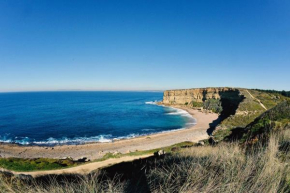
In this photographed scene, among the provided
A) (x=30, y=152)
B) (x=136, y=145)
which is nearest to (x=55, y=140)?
(x=30, y=152)

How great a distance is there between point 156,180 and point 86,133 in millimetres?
39996

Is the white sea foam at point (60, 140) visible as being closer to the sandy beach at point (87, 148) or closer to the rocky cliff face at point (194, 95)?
the sandy beach at point (87, 148)

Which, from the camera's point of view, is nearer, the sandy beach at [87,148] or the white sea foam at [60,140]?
the sandy beach at [87,148]

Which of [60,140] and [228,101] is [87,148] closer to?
[60,140]

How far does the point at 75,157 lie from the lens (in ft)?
86.3

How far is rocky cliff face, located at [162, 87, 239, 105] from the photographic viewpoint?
79.1 meters

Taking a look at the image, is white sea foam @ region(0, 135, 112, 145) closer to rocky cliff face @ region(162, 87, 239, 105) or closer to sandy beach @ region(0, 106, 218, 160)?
sandy beach @ region(0, 106, 218, 160)

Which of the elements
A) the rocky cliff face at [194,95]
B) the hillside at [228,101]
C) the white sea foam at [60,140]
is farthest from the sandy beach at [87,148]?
the rocky cliff face at [194,95]

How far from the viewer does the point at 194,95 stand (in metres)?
89.7

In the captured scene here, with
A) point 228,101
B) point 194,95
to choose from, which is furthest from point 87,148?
point 194,95

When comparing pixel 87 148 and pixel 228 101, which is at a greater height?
pixel 228 101

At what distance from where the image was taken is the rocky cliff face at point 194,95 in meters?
79.1

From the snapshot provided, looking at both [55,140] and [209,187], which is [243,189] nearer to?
[209,187]

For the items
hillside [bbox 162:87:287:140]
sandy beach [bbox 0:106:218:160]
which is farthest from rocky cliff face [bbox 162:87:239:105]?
sandy beach [bbox 0:106:218:160]
